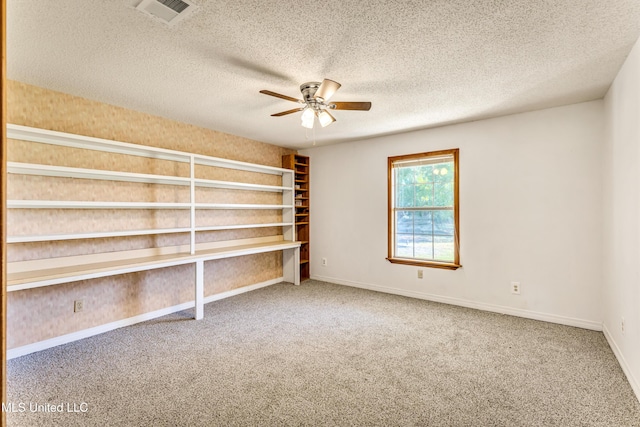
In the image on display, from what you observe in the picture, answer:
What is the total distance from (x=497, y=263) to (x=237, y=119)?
3695 millimetres

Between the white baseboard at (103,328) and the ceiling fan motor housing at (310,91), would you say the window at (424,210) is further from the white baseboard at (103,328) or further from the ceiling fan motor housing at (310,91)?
the white baseboard at (103,328)

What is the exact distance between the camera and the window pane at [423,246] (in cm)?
433

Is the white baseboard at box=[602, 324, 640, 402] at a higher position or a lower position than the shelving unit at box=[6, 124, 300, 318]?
lower

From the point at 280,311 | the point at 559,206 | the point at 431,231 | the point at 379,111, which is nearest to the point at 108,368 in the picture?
the point at 280,311

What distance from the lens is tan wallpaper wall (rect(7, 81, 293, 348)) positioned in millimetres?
2721

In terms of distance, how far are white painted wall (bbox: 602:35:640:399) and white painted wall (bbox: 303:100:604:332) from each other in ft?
0.62

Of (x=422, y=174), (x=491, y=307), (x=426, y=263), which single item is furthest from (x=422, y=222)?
(x=491, y=307)

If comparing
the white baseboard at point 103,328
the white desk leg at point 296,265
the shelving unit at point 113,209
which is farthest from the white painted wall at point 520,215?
the white baseboard at point 103,328

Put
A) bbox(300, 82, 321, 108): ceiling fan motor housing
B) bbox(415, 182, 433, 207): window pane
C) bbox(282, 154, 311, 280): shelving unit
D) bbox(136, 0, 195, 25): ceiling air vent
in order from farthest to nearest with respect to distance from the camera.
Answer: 1. bbox(282, 154, 311, 280): shelving unit
2. bbox(415, 182, 433, 207): window pane
3. bbox(300, 82, 321, 108): ceiling fan motor housing
4. bbox(136, 0, 195, 25): ceiling air vent

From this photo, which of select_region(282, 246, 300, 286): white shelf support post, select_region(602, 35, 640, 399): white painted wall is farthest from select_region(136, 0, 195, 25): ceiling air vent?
select_region(282, 246, 300, 286): white shelf support post

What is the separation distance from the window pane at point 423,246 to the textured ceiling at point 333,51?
73.3 inches

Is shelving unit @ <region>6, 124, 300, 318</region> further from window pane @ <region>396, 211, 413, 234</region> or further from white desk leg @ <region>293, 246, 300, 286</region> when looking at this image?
window pane @ <region>396, 211, 413, 234</region>

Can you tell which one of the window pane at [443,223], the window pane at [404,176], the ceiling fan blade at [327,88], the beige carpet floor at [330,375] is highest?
the ceiling fan blade at [327,88]

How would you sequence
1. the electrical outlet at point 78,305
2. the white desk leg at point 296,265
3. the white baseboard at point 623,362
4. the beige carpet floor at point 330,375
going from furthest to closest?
the white desk leg at point 296,265
the electrical outlet at point 78,305
the white baseboard at point 623,362
the beige carpet floor at point 330,375
